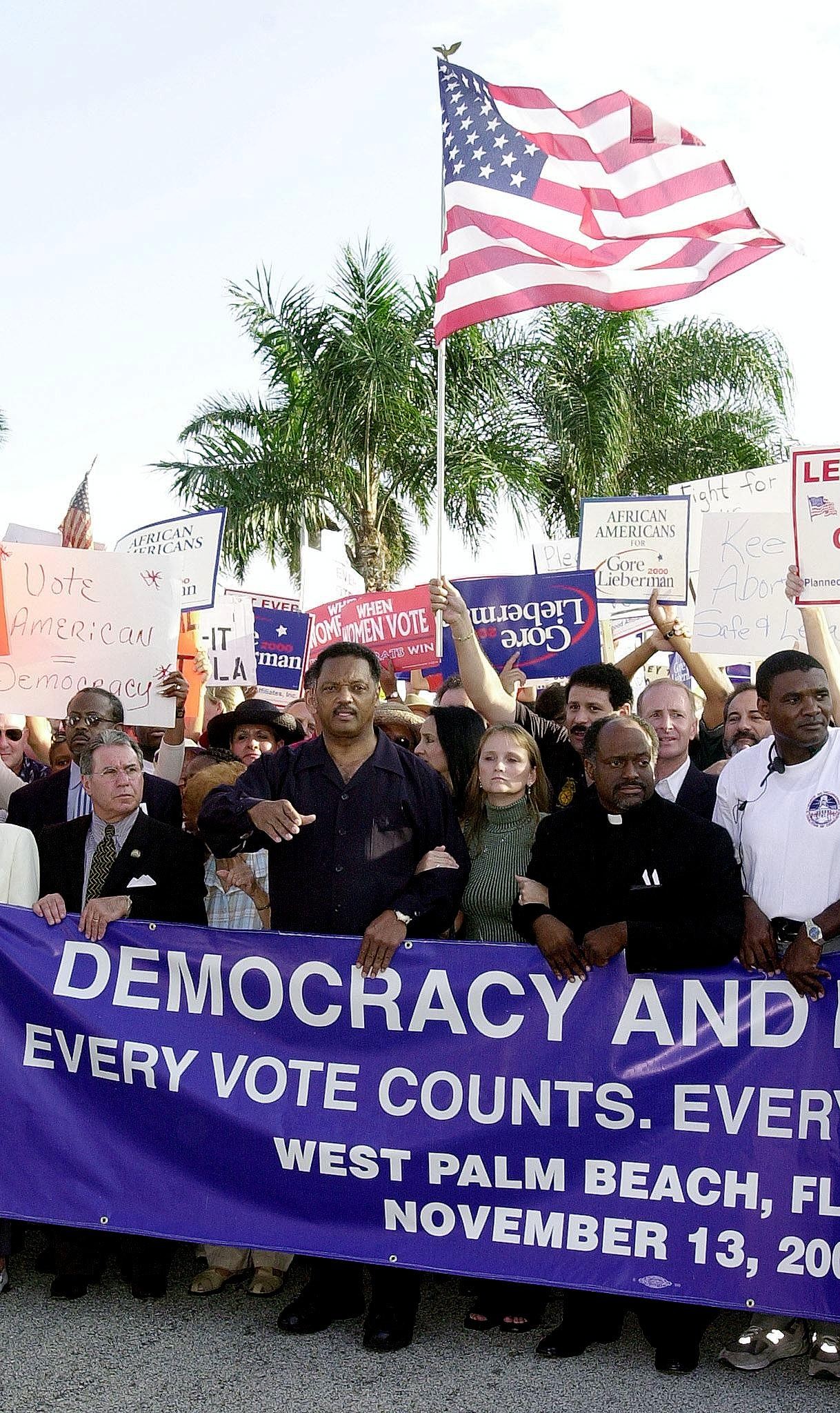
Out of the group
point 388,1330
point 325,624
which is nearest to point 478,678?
point 388,1330

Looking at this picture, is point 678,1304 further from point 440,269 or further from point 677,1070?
point 440,269

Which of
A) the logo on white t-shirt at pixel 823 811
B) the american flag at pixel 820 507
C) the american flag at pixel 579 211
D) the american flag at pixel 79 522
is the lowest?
the logo on white t-shirt at pixel 823 811

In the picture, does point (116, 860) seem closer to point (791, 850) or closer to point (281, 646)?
point (791, 850)

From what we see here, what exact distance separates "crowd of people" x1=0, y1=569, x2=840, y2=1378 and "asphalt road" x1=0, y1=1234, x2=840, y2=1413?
8 centimetres

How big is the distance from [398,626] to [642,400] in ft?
56.5

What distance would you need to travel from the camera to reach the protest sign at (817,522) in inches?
261

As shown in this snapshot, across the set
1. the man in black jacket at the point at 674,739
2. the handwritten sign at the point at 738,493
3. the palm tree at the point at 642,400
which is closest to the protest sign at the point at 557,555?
the handwritten sign at the point at 738,493

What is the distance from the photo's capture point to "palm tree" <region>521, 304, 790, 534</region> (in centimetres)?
2458

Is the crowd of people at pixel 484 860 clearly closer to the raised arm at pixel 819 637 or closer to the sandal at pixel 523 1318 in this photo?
the sandal at pixel 523 1318

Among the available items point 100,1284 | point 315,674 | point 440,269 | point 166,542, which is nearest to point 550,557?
point 166,542

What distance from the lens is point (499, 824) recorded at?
491cm

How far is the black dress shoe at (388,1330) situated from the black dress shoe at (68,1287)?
3.19 ft

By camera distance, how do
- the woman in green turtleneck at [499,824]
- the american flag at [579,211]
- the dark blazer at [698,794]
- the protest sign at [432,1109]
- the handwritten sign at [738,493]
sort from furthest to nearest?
the handwritten sign at [738,493]
the american flag at [579,211]
the dark blazer at [698,794]
the woman in green turtleneck at [499,824]
the protest sign at [432,1109]

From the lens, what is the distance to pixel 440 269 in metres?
7.75
